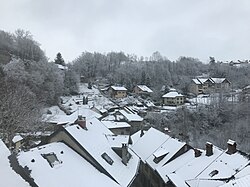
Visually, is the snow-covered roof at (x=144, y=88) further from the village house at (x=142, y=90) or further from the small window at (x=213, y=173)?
the small window at (x=213, y=173)

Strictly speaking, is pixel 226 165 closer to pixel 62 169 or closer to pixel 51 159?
pixel 62 169

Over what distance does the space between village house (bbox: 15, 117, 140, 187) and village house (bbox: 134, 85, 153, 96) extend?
2487 inches

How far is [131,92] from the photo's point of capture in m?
92.1

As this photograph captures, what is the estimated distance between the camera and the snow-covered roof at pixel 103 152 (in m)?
18.8

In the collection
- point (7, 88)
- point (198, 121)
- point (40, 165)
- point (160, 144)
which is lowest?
point (198, 121)

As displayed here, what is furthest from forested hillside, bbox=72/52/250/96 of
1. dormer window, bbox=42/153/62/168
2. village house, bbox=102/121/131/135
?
dormer window, bbox=42/153/62/168

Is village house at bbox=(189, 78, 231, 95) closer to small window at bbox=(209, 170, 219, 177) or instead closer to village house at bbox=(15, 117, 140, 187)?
village house at bbox=(15, 117, 140, 187)

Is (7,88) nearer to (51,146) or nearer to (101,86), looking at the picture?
(51,146)

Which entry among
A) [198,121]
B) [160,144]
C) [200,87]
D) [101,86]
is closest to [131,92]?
[101,86]

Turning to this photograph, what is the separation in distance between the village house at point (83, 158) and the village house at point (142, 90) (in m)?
63.2

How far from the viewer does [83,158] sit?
1866 centimetres

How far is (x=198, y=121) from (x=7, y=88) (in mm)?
49671

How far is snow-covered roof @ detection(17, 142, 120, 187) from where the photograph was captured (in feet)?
43.6

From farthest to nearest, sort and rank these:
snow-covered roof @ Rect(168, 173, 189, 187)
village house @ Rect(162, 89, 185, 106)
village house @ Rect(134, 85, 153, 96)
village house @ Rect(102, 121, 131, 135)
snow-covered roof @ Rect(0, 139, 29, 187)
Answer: village house @ Rect(134, 85, 153, 96) < village house @ Rect(162, 89, 185, 106) < village house @ Rect(102, 121, 131, 135) < snow-covered roof @ Rect(168, 173, 189, 187) < snow-covered roof @ Rect(0, 139, 29, 187)
